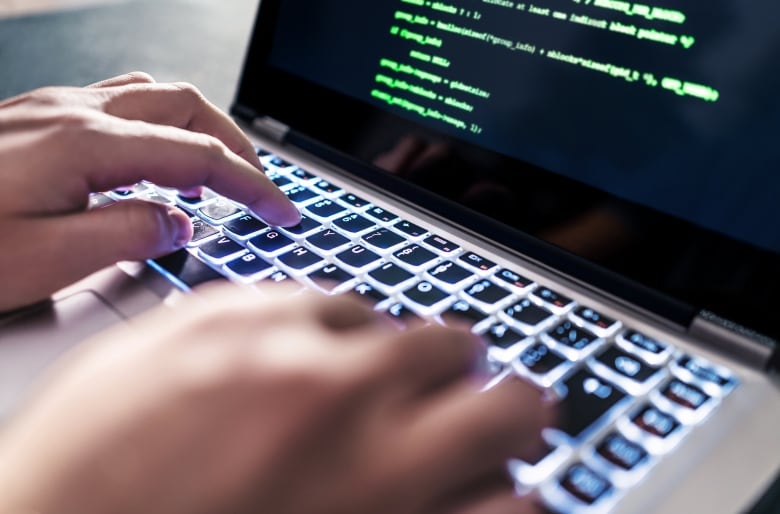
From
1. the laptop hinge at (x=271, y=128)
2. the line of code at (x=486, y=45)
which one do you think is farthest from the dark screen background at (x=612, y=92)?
the laptop hinge at (x=271, y=128)

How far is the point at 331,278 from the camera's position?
48 centimetres

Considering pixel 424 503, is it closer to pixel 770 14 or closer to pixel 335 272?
pixel 335 272

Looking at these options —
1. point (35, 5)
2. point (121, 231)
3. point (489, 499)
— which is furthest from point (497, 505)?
point (35, 5)

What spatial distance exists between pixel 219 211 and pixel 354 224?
0.43ft

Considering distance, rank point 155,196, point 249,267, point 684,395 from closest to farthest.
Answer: point 684,395 → point 249,267 → point 155,196

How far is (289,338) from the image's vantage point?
0.33 m

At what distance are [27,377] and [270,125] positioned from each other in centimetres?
40

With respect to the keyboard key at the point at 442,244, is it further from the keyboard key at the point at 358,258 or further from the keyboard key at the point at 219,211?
the keyboard key at the point at 219,211

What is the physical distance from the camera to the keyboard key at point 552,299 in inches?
18.3

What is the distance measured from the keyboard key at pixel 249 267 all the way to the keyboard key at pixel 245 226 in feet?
0.11

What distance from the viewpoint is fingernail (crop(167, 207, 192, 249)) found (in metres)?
0.47

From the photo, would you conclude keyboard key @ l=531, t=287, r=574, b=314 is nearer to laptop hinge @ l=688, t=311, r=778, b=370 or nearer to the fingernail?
laptop hinge @ l=688, t=311, r=778, b=370

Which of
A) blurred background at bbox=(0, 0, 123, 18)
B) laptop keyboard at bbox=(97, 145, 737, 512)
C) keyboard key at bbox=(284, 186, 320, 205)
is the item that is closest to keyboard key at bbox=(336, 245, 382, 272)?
laptop keyboard at bbox=(97, 145, 737, 512)

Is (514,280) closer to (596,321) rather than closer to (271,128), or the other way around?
(596,321)
